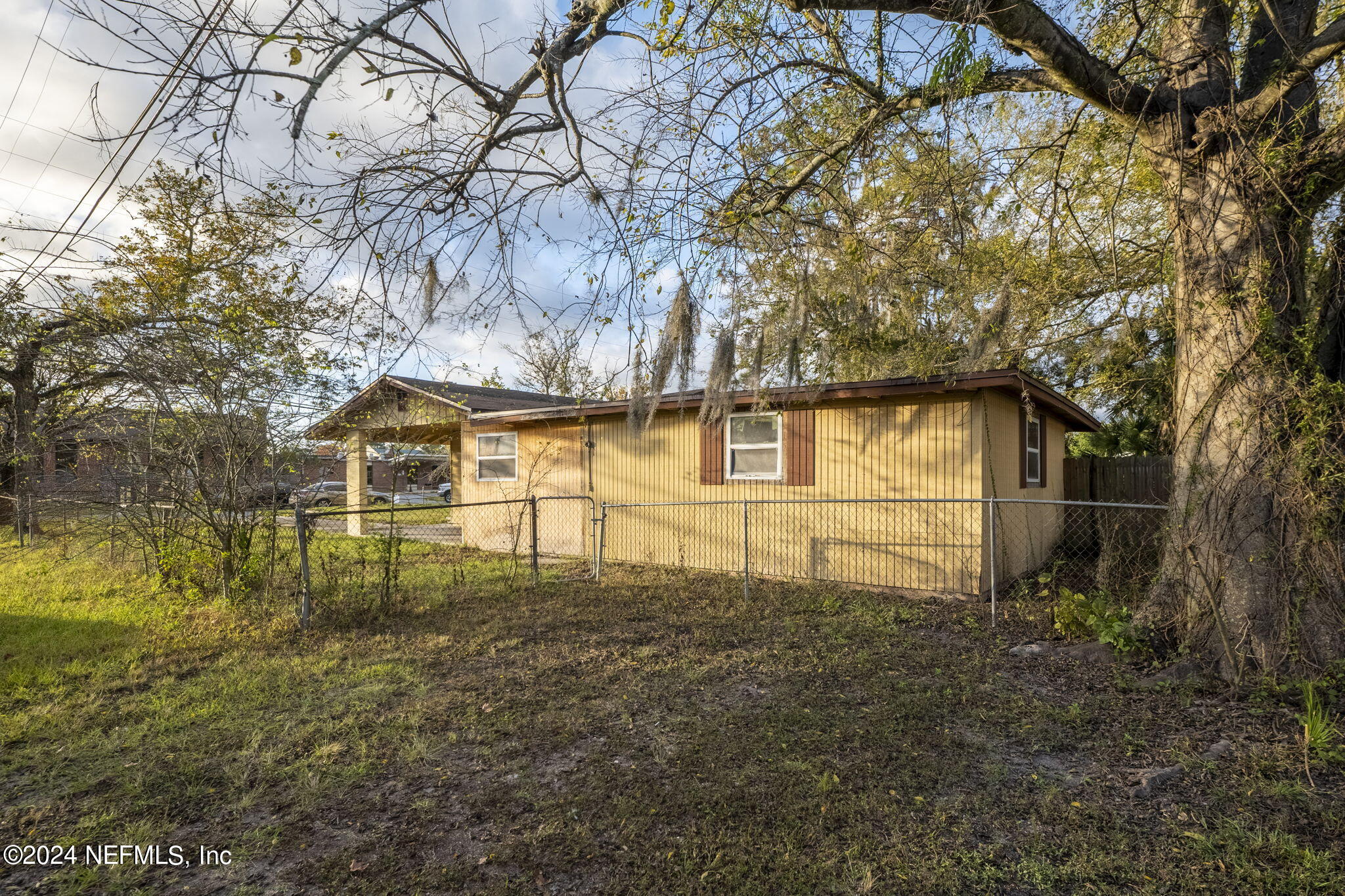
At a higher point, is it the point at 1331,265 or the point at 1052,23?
the point at 1052,23

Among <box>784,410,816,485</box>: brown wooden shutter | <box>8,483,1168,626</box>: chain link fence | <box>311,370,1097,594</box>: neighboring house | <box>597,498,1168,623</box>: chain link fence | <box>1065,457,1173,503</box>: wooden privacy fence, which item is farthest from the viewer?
<box>1065,457,1173,503</box>: wooden privacy fence

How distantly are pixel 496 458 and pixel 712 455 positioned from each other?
175 inches

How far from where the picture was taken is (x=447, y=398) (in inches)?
409

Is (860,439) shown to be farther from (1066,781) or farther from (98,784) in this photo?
(98,784)

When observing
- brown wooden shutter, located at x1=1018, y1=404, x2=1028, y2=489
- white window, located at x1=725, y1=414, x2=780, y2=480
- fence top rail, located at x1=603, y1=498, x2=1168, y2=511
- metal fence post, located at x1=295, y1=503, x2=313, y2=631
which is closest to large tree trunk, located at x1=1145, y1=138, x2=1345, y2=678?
fence top rail, located at x1=603, y1=498, x2=1168, y2=511

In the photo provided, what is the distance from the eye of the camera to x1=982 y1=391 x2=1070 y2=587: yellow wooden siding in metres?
7.12

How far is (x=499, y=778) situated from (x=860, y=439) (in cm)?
588

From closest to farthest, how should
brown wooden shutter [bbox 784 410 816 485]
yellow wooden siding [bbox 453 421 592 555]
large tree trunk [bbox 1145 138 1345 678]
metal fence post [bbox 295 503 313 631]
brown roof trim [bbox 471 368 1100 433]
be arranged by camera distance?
large tree trunk [bbox 1145 138 1345 678], metal fence post [bbox 295 503 313 631], brown roof trim [bbox 471 368 1100 433], brown wooden shutter [bbox 784 410 816 485], yellow wooden siding [bbox 453 421 592 555]

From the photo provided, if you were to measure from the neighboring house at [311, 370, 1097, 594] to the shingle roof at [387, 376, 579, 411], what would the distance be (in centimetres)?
10

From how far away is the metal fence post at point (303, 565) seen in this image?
213 inches

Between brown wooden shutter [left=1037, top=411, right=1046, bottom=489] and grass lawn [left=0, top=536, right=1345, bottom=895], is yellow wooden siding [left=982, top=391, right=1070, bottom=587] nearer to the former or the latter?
brown wooden shutter [left=1037, top=411, right=1046, bottom=489]

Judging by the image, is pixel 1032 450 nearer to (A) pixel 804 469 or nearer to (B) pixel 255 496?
(A) pixel 804 469

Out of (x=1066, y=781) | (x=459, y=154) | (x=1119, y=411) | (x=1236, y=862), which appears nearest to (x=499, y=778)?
(x=1066, y=781)

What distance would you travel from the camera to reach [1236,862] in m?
2.26
